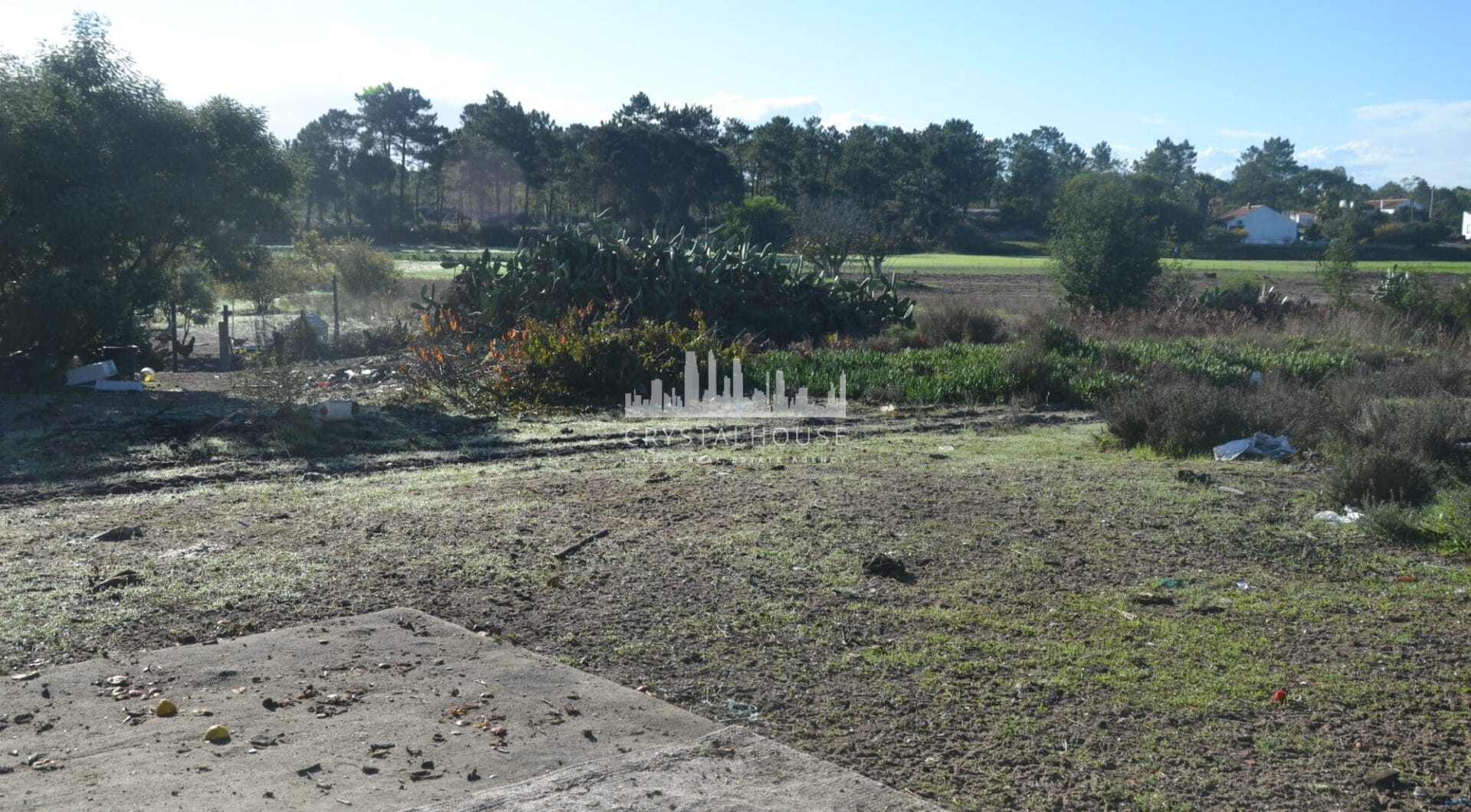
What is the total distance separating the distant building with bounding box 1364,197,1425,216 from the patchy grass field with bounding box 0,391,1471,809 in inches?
4275

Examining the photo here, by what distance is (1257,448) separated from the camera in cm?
1072

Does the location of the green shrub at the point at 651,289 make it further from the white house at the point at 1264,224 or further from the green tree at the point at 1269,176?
the green tree at the point at 1269,176

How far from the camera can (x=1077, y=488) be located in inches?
358

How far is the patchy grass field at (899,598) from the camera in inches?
170

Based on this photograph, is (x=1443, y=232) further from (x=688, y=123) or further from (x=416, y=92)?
(x=416, y=92)

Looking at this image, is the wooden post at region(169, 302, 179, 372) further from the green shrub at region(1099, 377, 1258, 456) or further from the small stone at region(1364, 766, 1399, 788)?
the small stone at region(1364, 766, 1399, 788)

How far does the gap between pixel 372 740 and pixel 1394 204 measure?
462 ft

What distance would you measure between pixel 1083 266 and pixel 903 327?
724cm

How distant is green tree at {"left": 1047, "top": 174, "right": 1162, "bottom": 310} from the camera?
2617 cm

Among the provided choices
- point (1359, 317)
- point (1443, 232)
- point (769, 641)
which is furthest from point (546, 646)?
point (1443, 232)

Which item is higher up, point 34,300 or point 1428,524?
point 34,300

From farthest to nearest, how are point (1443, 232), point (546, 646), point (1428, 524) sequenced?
point (1443, 232), point (1428, 524), point (546, 646)

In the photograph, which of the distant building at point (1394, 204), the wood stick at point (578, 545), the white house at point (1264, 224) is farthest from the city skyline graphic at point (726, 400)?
the distant building at point (1394, 204)

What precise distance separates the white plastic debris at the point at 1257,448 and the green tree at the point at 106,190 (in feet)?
41.5
